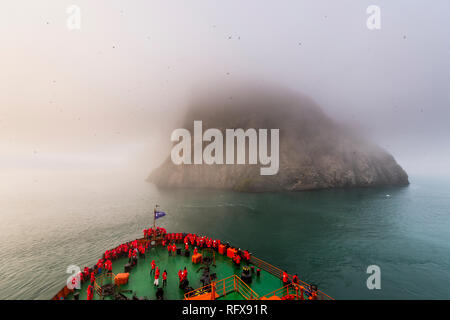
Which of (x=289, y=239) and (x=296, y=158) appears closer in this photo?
(x=289, y=239)

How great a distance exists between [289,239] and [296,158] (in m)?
84.7

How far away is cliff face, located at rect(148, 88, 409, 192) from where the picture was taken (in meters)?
109

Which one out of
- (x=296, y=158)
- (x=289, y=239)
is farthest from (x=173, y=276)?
(x=296, y=158)

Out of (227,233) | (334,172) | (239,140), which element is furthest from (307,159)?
(227,233)

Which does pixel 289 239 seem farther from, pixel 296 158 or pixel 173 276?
pixel 296 158

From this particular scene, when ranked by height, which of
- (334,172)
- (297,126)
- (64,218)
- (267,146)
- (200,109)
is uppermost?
(200,109)

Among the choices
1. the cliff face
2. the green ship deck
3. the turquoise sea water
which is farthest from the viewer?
the cliff face

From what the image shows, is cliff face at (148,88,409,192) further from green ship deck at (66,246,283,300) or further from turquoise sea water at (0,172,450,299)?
green ship deck at (66,246,283,300)

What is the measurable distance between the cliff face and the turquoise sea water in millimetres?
36694

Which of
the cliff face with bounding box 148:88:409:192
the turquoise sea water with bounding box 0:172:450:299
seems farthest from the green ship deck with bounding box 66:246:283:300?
the cliff face with bounding box 148:88:409:192

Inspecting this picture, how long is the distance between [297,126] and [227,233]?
371ft

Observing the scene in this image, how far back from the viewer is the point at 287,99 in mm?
168125

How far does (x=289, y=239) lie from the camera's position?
3831 cm

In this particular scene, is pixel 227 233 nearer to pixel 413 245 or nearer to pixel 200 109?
pixel 413 245
